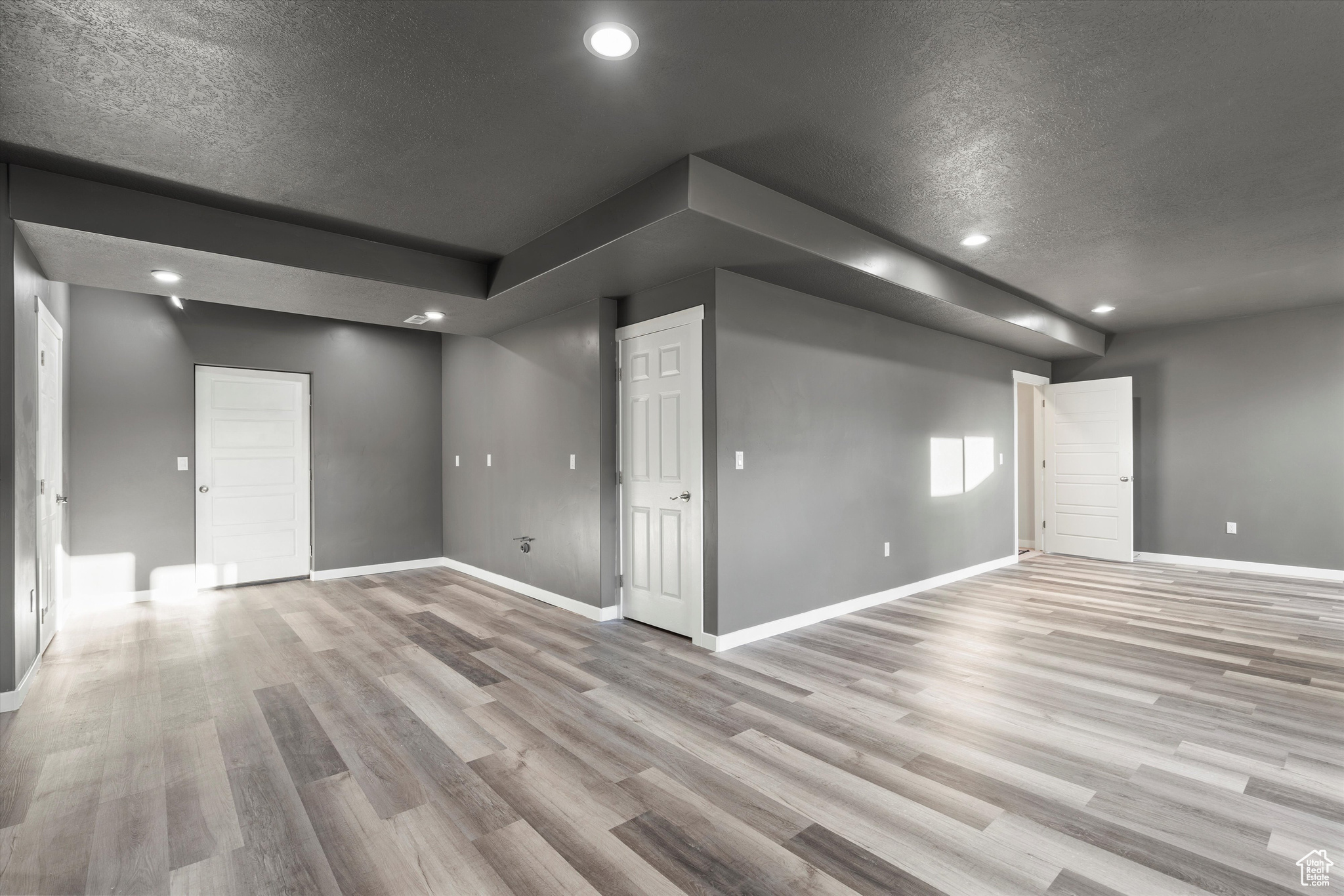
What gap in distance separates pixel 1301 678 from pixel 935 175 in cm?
326

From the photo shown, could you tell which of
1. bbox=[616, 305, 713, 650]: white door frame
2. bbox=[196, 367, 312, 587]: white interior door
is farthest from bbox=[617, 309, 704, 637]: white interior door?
bbox=[196, 367, 312, 587]: white interior door

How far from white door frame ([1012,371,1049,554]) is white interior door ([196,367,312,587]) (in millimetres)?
7310

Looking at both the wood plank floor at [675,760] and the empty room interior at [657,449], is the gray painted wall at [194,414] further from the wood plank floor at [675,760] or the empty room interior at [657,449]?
the wood plank floor at [675,760]

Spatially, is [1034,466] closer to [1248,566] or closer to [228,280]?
[1248,566]

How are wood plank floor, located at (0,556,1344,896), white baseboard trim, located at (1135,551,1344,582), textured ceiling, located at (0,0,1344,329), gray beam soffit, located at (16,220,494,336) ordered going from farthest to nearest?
white baseboard trim, located at (1135,551,1344,582) → gray beam soffit, located at (16,220,494,336) → textured ceiling, located at (0,0,1344,329) → wood plank floor, located at (0,556,1344,896)

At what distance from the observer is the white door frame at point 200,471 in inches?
214

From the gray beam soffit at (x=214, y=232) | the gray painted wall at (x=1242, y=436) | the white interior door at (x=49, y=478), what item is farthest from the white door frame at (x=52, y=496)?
the gray painted wall at (x=1242, y=436)

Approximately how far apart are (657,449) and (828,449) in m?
1.28

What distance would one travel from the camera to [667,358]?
4176mm

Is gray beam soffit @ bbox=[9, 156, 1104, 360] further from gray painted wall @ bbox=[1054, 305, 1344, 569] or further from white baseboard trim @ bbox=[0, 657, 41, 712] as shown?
gray painted wall @ bbox=[1054, 305, 1344, 569]

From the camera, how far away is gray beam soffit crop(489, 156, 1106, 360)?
2949 millimetres

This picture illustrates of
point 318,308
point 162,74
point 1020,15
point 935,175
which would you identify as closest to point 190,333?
point 318,308

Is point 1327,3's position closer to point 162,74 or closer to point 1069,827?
point 1069,827

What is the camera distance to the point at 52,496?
162 inches
